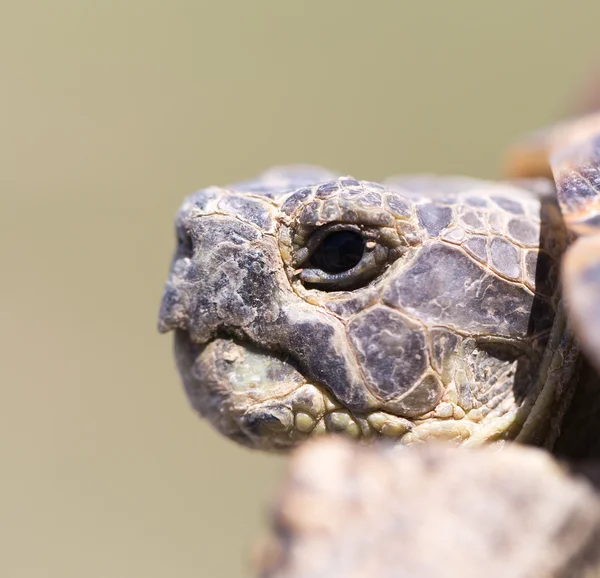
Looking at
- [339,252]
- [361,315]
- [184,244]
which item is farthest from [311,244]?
[184,244]

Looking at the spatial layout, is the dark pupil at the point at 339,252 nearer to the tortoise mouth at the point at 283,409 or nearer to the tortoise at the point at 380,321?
the tortoise at the point at 380,321

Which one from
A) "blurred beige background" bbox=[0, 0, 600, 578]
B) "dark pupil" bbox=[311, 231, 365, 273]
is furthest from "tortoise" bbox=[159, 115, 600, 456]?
"blurred beige background" bbox=[0, 0, 600, 578]

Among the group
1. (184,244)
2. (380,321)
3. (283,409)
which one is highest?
(184,244)

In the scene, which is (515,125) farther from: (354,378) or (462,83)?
(354,378)

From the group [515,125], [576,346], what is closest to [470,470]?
[576,346]

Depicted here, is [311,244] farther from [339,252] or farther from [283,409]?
[283,409]

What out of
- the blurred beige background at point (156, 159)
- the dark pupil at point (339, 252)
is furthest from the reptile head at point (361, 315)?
the blurred beige background at point (156, 159)

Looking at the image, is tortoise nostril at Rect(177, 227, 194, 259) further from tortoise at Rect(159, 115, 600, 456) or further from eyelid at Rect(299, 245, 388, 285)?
eyelid at Rect(299, 245, 388, 285)
